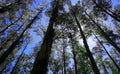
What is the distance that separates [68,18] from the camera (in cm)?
1814

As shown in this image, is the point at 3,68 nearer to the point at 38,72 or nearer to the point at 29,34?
the point at 29,34

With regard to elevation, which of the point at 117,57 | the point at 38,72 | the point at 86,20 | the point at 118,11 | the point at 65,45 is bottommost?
the point at 117,57

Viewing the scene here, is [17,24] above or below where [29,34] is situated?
above

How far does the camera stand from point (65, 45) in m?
22.6

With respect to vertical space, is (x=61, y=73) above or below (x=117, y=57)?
below

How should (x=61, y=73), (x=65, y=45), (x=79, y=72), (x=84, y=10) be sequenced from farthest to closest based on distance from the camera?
1. (x=61, y=73)
2. (x=79, y=72)
3. (x=65, y=45)
4. (x=84, y=10)

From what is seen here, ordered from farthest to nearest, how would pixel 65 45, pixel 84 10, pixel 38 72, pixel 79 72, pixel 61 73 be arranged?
1. pixel 61 73
2. pixel 79 72
3. pixel 65 45
4. pixel 84 10
5. pixel 38 72

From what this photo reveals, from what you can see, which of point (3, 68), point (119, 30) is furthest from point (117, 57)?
point (3, 68)

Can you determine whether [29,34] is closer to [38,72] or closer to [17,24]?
[17,24]

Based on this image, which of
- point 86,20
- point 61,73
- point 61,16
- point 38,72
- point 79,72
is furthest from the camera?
point 61,73

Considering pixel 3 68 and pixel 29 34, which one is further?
pixel 3 68

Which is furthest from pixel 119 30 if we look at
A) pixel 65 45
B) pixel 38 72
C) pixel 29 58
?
pixel 38 72

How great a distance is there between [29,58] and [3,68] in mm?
5266

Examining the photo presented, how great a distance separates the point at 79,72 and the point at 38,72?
2238 centimetres
